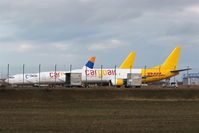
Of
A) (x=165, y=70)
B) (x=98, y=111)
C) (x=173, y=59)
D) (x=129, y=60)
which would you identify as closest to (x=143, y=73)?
(x=165, y=70)

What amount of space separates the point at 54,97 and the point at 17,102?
446cm

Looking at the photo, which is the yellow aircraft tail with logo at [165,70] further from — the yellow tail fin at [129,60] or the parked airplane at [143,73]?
the yellow tail fin at [129,60]

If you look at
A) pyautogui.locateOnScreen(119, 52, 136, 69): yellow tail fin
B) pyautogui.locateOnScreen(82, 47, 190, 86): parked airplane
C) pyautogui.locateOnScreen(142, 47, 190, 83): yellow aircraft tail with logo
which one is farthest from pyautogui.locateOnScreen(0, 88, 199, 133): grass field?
pyautogui.locateOnScreen(119, 52, 136, 69): yellow tail fin

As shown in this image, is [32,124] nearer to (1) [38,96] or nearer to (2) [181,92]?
(1) [38,96]

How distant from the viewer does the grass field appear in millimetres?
19342

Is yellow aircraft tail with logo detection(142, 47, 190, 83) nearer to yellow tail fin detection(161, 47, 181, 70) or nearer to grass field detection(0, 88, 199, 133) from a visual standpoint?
yellow tail fin detection(161, 47, 181, 70)

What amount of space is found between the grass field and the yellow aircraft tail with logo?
3043 cm

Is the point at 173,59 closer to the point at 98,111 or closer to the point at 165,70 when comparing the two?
the point at 165,70

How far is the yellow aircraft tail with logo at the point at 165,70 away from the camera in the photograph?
268 feet

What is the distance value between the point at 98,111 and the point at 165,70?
56.7 m

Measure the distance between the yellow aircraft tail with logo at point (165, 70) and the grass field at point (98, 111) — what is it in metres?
30.4

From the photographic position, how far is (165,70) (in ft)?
279

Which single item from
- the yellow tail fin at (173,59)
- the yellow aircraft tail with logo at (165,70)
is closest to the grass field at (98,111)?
the yellow aircraft tail with logo at (165,70)

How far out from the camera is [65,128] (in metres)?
→ 18.9
